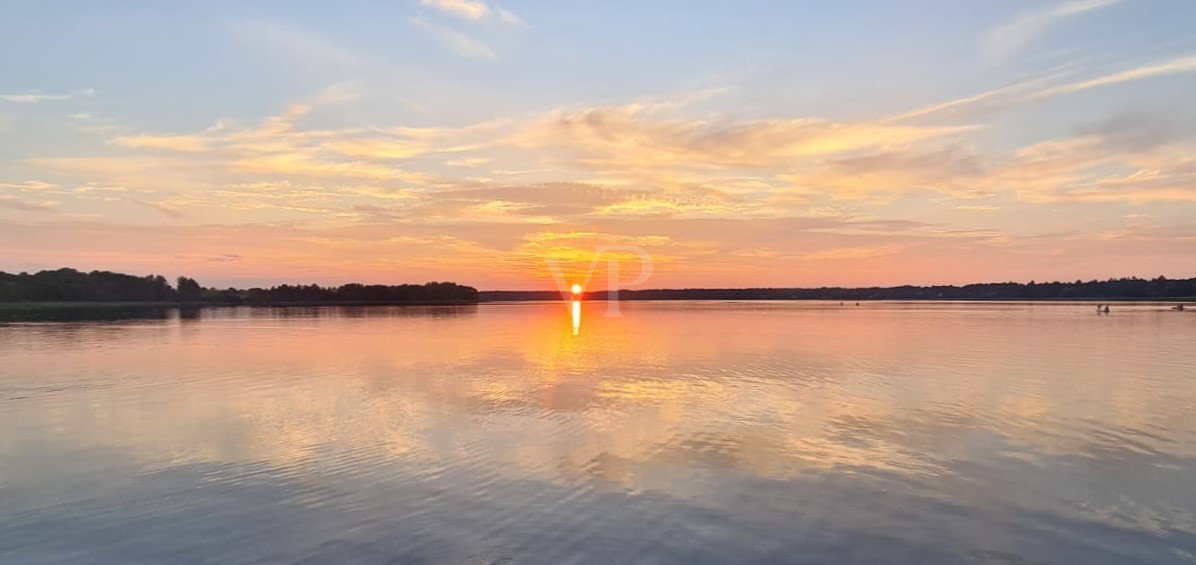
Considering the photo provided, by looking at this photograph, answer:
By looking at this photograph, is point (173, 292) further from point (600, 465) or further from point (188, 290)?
point (600, 465)

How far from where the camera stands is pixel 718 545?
7.26 meters

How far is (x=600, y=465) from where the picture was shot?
34.5 feet

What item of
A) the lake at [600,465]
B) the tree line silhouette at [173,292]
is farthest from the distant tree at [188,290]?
the lake at [600,465]

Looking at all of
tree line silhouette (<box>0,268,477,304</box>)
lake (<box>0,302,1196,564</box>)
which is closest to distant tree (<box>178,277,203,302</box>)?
tree line silhouette (<box>0,268,477,304</box>)

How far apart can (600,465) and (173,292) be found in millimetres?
152098

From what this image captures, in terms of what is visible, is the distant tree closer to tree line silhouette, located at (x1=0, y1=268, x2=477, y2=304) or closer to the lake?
tree line silhouette, located at (x1=0, y1=268, x2=477, y2=304)

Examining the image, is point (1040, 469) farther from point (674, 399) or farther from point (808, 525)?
point (674, 399)

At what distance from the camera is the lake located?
24.1 feet

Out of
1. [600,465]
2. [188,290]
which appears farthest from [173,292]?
[600,465]

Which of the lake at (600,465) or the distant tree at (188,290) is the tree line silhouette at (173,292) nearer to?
the distant tree at (188,290)

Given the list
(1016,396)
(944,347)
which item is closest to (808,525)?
(1016,396)

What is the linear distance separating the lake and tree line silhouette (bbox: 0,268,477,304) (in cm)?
11811

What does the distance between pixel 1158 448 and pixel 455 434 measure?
12.6m

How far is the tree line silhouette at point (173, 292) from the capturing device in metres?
112
